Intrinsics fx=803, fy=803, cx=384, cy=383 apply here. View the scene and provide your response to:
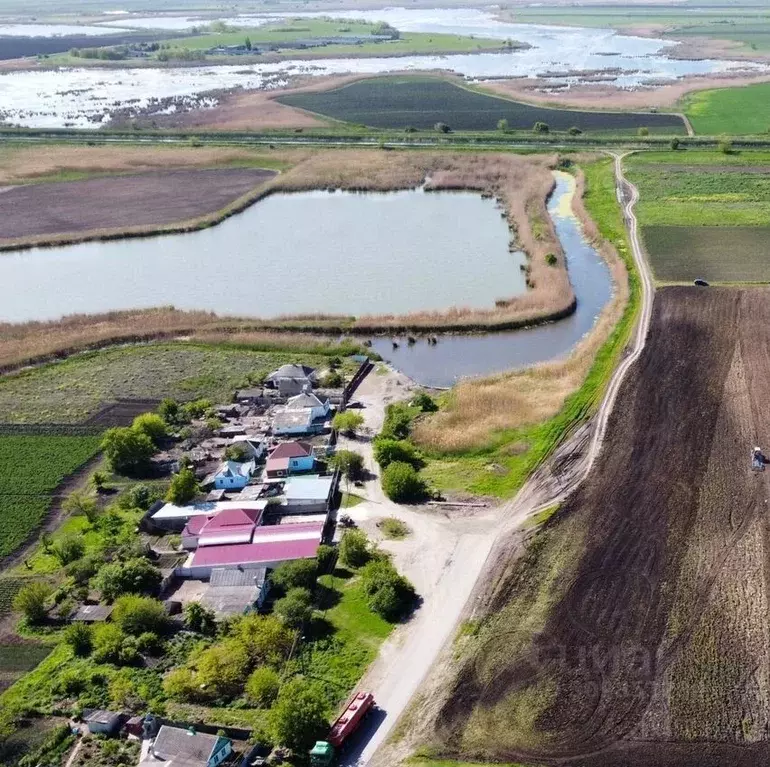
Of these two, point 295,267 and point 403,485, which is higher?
point 295,267

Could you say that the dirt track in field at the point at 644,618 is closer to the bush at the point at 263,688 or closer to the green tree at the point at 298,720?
the green tree at the point at 298,720

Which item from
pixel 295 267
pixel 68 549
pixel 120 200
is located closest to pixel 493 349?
pixel 295 267

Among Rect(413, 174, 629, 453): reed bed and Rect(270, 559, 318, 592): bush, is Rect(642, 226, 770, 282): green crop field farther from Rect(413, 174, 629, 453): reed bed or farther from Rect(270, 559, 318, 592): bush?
Rect(270, 559, 318, 592): bush

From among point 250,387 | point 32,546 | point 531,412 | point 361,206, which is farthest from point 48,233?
point 531,412

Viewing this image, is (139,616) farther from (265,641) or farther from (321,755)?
(321,755)

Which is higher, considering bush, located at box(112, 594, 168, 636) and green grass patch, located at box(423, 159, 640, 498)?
green grass patch, located at box(423, 159, 640, 498)

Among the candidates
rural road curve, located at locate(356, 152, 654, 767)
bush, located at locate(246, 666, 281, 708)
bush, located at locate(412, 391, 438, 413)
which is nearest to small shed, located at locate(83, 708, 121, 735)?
bush, located at locate(246, 666, 281, 708)

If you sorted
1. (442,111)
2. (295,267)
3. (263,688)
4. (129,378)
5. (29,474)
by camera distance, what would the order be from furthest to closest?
(442,111), (295,267), (129,378), (29,474), (263,688)
